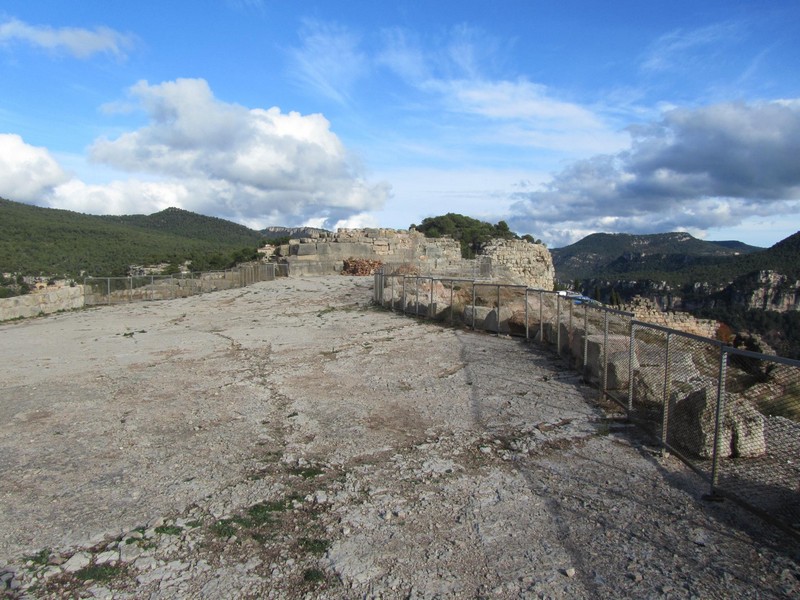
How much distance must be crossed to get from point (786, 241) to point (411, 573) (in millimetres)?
72542

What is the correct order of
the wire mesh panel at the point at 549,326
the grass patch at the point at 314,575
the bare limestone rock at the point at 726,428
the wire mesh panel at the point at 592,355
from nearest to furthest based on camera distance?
the grass patch at the point at 314,575, the bare limestone rock at the point at 726,428, the wire mesh panel at the point at 592,355, the wire mesh panel at the point at 549,326

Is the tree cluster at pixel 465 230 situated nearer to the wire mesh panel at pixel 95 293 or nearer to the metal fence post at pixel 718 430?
the wire mesh panel at pixel 95 293

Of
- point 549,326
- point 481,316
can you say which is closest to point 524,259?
point 481,316

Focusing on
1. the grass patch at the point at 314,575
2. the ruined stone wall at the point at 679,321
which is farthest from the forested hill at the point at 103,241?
the grass patch at the point at 314,575

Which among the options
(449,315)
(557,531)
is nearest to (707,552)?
(557,531)

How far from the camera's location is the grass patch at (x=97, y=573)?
12.9 feet

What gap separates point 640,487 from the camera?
5.47 m

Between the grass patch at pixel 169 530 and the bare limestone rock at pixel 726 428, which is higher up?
the bare limestone rock at pixel 726 428

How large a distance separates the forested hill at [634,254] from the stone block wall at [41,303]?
275ft

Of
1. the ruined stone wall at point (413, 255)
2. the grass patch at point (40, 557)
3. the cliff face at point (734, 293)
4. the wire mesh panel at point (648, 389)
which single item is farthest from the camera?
the cliff face at point (734, 293)

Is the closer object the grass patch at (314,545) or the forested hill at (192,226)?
the grass patch at (314,545)

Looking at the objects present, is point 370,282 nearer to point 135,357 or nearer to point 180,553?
point 135,357

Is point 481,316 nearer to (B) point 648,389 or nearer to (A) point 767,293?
(B) point 648,389

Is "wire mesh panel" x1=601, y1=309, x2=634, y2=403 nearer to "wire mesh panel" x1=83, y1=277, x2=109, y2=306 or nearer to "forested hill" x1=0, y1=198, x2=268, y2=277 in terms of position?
"wire mesh panel" x1=83, y1=277, x2=109, y2=306
